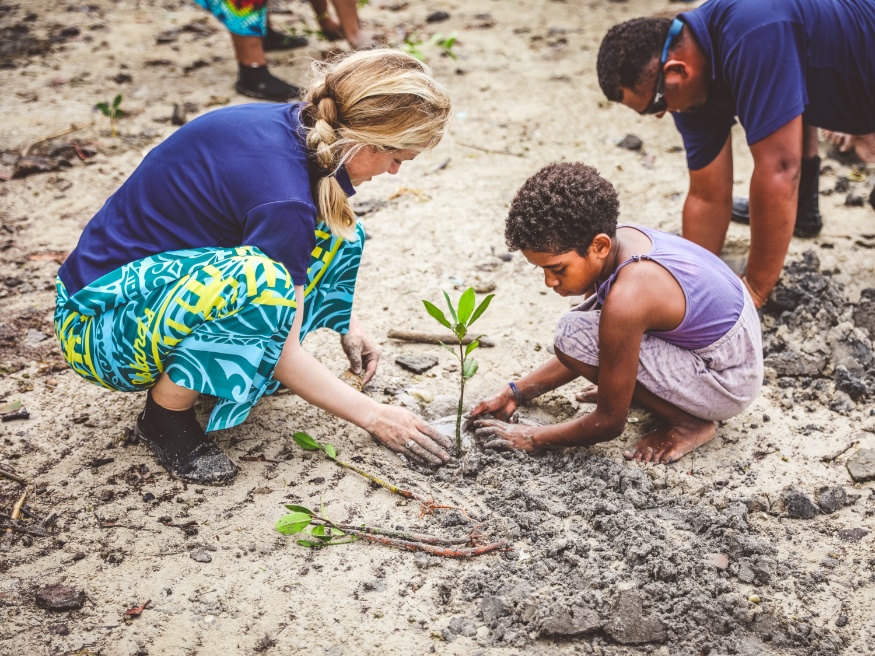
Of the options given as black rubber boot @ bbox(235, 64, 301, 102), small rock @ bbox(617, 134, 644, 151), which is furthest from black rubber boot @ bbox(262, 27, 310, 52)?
small rock @ bbox(617, 134, 644, 151)

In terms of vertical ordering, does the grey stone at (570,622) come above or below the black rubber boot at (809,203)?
above

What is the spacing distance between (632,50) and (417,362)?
1.35m

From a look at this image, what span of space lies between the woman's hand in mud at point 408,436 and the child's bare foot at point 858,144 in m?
2.18

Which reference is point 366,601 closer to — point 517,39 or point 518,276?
point 518,276

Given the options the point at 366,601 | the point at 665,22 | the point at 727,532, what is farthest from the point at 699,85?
the point at 366,601

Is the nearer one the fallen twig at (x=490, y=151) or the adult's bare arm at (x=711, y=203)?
the adult's bare arm at (x=711, y=203)

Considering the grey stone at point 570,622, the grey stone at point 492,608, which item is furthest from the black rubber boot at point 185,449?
the grey stone at point 570,622

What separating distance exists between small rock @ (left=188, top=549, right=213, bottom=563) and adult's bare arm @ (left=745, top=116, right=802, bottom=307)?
2103mm

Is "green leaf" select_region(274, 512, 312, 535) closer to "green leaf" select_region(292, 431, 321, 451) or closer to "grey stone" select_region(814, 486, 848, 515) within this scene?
"green leaf" select_region(292, 431, 321, 451)

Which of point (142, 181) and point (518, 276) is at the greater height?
point (142, 181)

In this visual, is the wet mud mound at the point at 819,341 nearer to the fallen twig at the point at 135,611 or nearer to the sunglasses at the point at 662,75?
the sunglasses at the point at 662,75

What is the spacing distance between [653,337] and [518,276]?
113 centimetres

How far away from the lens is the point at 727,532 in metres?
2.03

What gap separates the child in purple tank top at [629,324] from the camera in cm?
203
